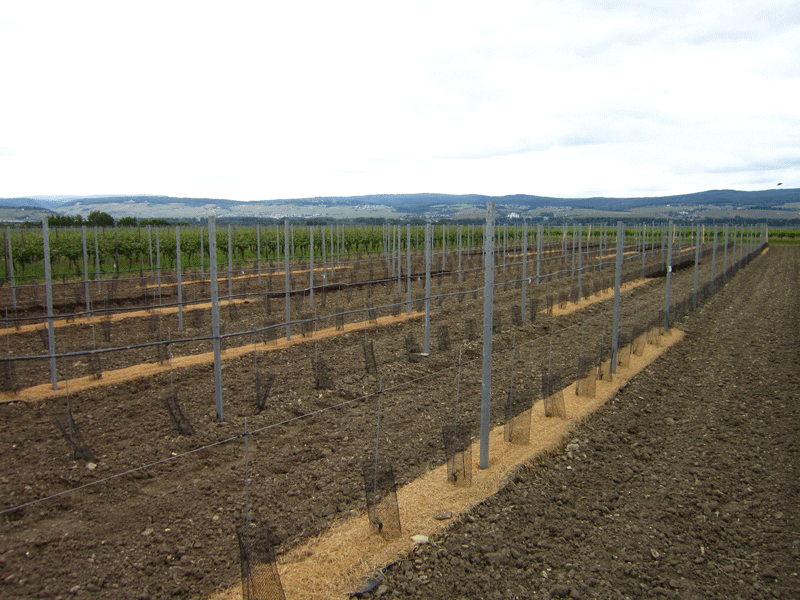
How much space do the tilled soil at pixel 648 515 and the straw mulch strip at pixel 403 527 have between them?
0.18m

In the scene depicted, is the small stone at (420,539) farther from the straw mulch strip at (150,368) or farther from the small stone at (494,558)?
the straw mulch strip at (150,368)

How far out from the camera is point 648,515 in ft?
19.2

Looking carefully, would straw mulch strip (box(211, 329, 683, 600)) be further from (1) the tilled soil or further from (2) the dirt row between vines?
(2) the dirt row between vines

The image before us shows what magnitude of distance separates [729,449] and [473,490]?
3.84m

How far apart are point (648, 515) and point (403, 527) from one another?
256cm

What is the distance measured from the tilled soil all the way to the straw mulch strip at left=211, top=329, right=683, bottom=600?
18 centimetres

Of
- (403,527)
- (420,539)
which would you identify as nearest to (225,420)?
(403,527)

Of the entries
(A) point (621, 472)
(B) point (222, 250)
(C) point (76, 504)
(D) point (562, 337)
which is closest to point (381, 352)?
(D) point (562, 337)

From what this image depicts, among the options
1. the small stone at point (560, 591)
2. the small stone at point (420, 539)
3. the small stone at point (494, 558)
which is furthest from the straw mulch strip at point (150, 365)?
the small stone at point (560, 591)

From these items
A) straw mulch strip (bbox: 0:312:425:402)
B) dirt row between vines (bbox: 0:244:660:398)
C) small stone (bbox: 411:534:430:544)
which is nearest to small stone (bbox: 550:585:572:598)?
small stone (bbox: 411:534:430:544)

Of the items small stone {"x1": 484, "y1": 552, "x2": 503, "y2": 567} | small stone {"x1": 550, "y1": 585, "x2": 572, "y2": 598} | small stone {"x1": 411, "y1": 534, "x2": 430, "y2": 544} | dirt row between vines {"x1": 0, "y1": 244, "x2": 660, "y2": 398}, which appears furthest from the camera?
dirt row between vines {"x1": 0, "y1": 244, "x2": 660, "y2": 398}

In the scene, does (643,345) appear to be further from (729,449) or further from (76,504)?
(76,504)

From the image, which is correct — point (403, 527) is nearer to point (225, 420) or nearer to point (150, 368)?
point (225, 420)

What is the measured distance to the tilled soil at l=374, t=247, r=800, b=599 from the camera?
4.71m
